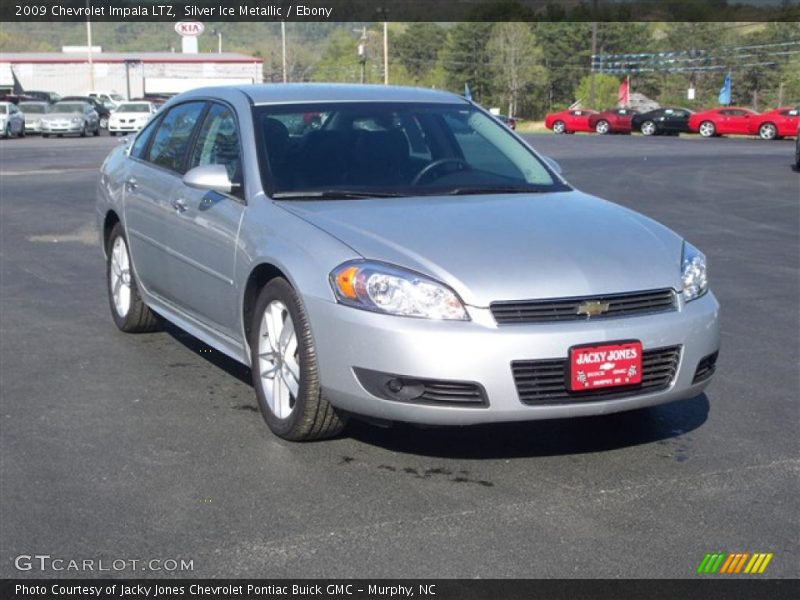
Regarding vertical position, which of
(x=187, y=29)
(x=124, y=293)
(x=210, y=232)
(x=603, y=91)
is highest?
(x=187, y=29)

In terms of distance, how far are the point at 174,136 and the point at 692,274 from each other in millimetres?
→ 3264

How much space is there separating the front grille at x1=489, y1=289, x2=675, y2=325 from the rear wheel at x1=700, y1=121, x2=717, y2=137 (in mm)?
44316

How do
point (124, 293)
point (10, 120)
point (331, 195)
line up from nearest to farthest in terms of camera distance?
1. point (331, 195)
2. point (124, 293)
3. point (10, 120)

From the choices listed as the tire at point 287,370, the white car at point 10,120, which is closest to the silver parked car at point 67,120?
the white car at point 10,120

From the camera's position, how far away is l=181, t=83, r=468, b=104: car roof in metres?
6.25

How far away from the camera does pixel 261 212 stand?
5.52m

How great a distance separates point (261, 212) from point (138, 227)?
5.93 ft

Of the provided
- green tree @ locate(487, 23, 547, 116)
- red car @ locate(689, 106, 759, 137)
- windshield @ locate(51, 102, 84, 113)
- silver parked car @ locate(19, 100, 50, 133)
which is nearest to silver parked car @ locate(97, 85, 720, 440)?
windshield @ locate(51, 102, 84, 113)

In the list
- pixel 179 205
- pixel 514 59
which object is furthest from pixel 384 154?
pixel 514 59

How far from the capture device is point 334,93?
6391 mm

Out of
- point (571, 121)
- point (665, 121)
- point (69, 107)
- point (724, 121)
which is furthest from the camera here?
point (571, 121)

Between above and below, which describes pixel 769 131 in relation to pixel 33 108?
below

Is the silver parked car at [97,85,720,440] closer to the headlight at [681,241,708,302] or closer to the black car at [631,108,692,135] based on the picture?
the headlight at [681,241,708,302]

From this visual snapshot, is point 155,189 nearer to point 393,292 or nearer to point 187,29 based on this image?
point 393,292
